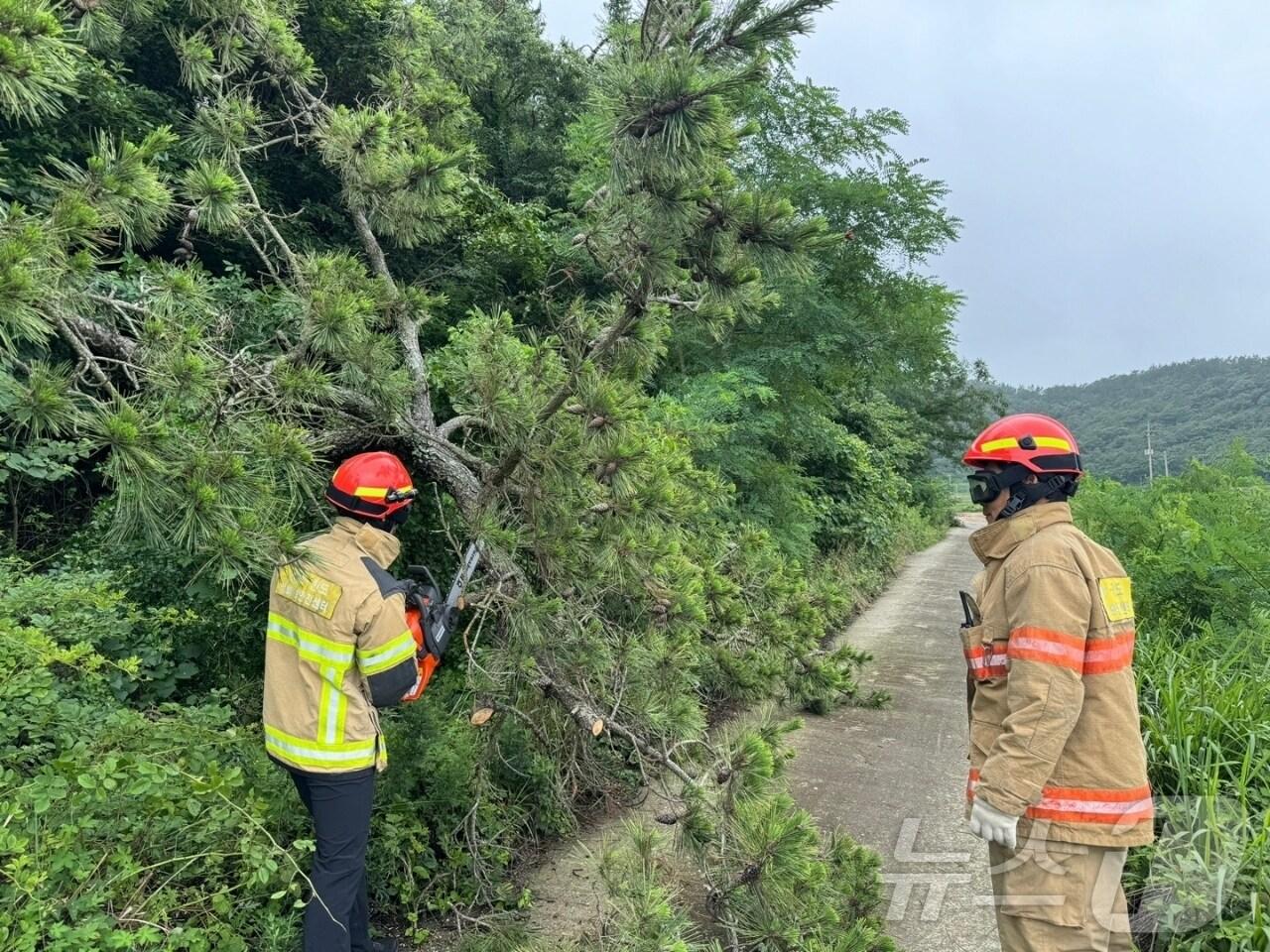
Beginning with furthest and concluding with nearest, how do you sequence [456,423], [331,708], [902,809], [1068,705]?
[902,809]
[456,423]
[331,708]
[1068,705]

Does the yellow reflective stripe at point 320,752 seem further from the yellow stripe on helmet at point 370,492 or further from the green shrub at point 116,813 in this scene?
the yellow stripe on helmet at point 370,492

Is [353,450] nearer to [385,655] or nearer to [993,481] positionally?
[385,655]

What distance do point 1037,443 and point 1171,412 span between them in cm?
4594

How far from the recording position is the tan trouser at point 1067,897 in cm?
201

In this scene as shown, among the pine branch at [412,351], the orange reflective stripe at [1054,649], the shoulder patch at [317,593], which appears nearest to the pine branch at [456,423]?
the pine branch at [412,351]

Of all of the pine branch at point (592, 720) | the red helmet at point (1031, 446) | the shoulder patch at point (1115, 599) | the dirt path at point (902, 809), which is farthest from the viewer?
the dirt path at point (902, 809)

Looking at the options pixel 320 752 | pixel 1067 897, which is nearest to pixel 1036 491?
pixel 1067 897

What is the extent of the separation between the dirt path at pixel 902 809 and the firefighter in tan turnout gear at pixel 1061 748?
3.26 feet

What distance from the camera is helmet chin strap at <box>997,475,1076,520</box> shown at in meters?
2.18

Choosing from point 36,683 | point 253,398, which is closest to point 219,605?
point 36,683

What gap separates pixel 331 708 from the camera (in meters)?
2.28

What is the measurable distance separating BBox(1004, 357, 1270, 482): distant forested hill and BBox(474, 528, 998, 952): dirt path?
7.37m

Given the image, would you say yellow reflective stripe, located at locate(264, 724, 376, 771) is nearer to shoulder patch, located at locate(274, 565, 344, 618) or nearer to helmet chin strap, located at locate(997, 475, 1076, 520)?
shoulder patch, located at locate(274, 565, 344, 618)

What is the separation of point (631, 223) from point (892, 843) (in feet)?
10.5
